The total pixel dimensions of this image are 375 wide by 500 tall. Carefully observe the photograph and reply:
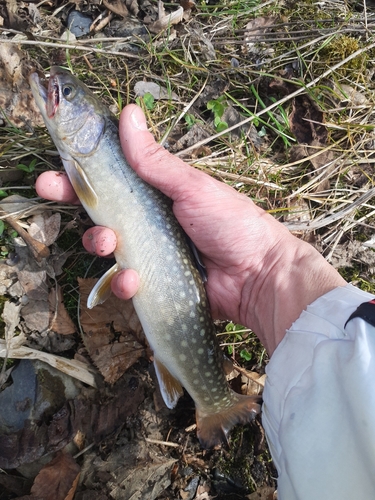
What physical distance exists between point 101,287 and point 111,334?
0.61 m

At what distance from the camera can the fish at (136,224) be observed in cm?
241

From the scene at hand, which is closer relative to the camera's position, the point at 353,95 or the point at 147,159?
the point at 147,159

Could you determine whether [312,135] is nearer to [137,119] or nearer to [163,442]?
[137,119]

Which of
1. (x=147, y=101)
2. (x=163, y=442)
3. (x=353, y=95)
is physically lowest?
(x=163, y=442)

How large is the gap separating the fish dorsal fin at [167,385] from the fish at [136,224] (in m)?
0.09

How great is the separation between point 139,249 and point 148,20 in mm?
2395

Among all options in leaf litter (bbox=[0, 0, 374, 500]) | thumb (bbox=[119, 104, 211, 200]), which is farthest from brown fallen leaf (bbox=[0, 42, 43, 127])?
thumb (bbox=[119, 104, 211, 200])

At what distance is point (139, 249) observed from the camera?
2443mm

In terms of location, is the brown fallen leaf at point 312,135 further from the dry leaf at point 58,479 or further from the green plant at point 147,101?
the dry leaf at point 58,479

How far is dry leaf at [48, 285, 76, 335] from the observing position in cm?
286

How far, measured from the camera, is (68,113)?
239 cm

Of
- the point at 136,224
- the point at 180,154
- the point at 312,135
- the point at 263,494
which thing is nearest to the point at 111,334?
the point at 136,224

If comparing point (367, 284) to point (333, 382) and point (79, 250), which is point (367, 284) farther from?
point (79, 250)

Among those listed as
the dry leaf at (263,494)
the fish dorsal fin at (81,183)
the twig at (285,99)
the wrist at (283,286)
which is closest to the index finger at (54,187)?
the fish dorsal fin at (81,183)
